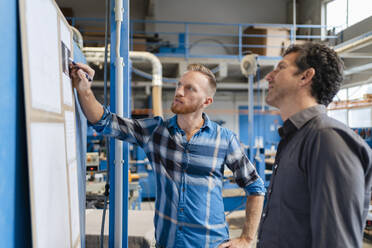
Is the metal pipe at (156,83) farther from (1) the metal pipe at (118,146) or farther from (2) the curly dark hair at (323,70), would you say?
(2) the curly dark hair at (323,70)

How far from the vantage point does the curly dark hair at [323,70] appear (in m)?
1.10

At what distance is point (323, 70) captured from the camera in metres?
1.11

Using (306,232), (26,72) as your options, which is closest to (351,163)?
(306,232)

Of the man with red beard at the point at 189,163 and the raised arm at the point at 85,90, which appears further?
the man with red beard at the point at 189,163

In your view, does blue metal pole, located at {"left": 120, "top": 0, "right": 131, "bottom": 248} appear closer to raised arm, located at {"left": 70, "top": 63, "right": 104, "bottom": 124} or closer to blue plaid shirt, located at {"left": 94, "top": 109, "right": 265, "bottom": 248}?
blue plaid shirt, located at {"left": 94, "top": 109, "right": 265, "bottom": 248}

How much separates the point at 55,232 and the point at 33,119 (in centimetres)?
41

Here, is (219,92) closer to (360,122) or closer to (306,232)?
(360,122)

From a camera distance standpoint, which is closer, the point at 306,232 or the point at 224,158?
the point at 306,232

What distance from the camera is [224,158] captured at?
1569 mm

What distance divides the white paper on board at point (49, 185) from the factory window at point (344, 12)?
276 inches

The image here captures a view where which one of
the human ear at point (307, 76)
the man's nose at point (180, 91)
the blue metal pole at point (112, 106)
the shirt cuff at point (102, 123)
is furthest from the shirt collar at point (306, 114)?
the blue metal pole at point (112, 106)

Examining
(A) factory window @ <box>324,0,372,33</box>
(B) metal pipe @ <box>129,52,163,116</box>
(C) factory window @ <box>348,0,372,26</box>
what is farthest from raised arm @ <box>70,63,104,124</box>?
(C) factory window @ <box>348,0,372,26</box>

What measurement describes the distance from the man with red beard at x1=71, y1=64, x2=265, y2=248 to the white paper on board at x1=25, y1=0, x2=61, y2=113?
301mm

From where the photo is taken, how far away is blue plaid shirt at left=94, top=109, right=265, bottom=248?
1.42 m
